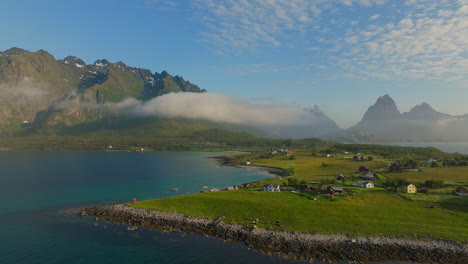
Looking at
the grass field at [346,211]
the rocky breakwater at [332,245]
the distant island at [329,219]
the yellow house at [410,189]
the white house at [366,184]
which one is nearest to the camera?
the rocky breakwater at [332,245]

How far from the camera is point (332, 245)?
45.6 meters

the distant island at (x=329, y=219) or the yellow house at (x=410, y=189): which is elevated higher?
the yellow house at (x=410, y=189)

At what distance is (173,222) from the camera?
58.5 meters

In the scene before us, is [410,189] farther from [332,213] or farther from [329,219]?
[329,219]

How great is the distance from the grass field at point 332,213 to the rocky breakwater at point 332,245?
231 centimetres

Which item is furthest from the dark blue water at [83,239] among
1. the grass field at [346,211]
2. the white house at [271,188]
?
the white house at [271,188]

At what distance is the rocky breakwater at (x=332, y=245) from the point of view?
42.5 meters

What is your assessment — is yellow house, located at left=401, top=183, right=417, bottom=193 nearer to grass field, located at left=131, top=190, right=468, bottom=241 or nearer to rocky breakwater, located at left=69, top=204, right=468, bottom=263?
grass field, located at left=131, top=190, right=468, bottom=241

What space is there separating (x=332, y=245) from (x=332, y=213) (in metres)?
13.9

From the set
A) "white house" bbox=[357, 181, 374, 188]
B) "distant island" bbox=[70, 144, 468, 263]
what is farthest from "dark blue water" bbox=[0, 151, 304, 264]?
"white house" bbox=[357, 181, 374, 188]

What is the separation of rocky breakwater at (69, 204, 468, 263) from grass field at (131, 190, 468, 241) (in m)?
2.31

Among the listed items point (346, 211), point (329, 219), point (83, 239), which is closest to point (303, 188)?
point (346, 211)

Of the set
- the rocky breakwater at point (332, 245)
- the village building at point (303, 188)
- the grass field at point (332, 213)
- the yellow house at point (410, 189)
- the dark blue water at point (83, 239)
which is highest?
the yellow house at point (410, 189)

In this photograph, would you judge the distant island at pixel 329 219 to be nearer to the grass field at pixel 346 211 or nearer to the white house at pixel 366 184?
the grass field at pixel 346 211
